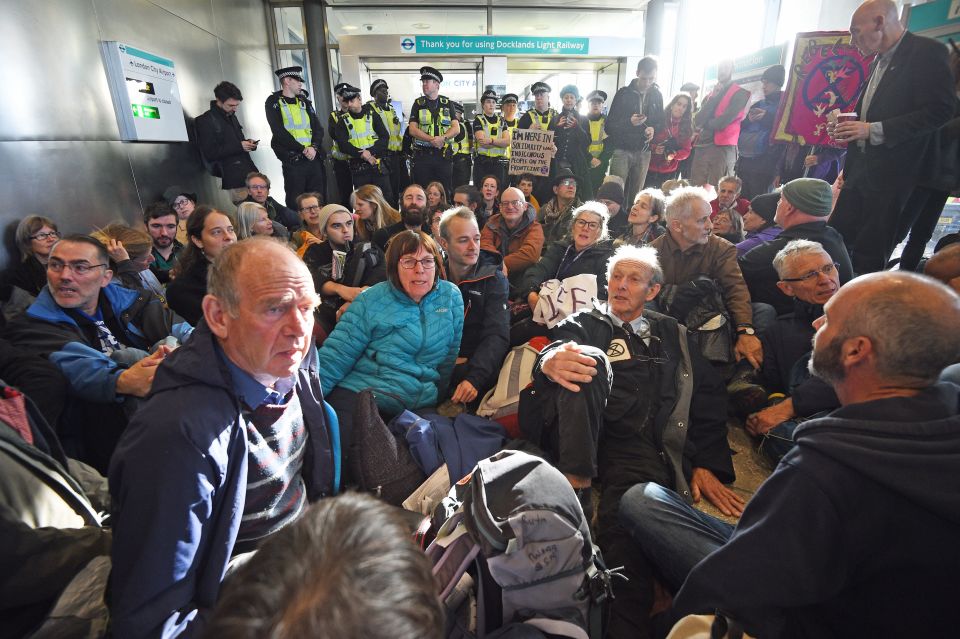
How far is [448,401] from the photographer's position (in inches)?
119

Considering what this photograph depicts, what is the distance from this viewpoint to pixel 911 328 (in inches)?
44.4

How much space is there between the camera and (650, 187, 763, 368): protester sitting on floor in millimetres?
3072

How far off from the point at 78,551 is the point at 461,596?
1.01 m

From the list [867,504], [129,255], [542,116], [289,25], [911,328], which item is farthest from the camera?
[289,25]

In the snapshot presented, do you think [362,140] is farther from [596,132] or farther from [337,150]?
[596,132]

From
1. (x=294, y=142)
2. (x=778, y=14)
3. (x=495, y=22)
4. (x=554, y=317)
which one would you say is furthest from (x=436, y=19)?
(x=554, y=317)

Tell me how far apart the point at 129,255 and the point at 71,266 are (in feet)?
4.18

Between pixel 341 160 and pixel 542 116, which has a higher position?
pixel 542 116

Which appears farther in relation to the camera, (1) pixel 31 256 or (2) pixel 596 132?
(2) pixel 596 132

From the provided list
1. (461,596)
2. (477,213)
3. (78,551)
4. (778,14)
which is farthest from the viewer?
(778,14)

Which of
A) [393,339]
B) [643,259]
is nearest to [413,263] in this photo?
[393,339]

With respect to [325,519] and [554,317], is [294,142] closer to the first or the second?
[554,317]

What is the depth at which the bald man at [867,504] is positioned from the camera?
3.22 feet

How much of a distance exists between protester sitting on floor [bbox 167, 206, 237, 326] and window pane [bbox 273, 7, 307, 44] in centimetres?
849
